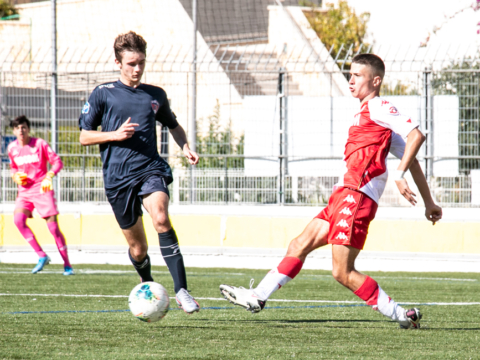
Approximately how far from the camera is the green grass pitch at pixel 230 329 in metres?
4.38

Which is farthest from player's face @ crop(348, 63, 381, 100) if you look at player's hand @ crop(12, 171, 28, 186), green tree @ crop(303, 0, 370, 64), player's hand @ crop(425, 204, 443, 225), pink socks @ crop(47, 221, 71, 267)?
green tree @ crop(303, 0, 370, 64)

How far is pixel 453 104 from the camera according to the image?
12.1 m

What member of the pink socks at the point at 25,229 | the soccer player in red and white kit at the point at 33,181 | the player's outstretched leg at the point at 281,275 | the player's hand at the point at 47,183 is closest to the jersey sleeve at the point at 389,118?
the player's outstretched leg at the point at 281,275

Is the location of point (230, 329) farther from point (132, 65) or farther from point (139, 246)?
point (132, 65)

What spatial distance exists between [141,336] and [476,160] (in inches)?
323

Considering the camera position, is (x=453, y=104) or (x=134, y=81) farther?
(x=453, y=104)

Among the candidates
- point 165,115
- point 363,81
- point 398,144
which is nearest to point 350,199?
point 398,144

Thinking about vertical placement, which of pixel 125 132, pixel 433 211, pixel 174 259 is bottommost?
pixel 174 259

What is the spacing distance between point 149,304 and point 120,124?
142 centimetres

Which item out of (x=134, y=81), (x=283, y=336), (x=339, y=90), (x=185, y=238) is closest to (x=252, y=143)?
(x=185, y=238)

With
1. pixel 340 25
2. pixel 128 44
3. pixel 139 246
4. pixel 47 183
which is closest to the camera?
pixel 128 44

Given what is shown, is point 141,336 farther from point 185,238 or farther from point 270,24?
point 270,24

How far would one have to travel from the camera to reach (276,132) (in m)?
12.4

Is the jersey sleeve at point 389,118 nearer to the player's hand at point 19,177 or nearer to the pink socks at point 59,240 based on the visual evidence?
the pink socks at point 59,240
